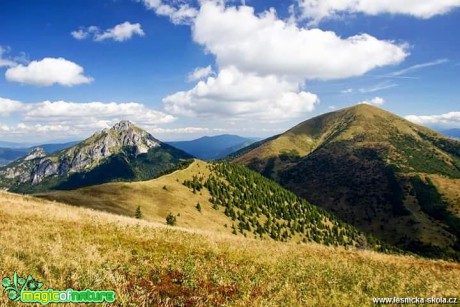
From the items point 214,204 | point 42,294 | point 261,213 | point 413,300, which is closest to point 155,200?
point 214,204

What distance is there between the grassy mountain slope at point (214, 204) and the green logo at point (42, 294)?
184ft

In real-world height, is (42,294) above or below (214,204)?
above

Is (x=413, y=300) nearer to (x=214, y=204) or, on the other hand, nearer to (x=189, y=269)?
(x=189, y=269)

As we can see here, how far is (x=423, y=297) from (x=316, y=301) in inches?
166

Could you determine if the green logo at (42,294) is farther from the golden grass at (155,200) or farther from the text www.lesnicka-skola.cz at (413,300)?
the golden grass at (155,200)

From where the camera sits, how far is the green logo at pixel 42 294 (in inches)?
333

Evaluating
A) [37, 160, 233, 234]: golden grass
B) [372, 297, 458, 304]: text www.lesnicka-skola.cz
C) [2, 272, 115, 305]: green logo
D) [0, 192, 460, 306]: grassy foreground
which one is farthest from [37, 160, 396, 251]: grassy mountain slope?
[2, 272, 115, 305]: green logo

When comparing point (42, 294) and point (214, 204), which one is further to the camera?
point (214, 204)

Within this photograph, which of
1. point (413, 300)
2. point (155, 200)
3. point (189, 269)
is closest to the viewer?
point (413, 300)

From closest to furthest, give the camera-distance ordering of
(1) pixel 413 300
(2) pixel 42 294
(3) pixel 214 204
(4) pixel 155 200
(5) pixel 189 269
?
1. (2) pixel 42 294
2. (1) pixel 413 300
3. (5) pixel 189 269
4. (4) pixel 155 200
5. (3) pixel 214 204

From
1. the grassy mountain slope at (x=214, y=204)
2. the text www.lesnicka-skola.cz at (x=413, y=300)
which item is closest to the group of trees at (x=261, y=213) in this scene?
the grassy mountain slope at (x=214, y=204)

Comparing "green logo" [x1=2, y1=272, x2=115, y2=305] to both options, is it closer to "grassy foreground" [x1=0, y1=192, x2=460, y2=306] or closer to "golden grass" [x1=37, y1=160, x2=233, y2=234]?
"grassy foreground" [x1=0, y1=192, x2=460, y2=306]

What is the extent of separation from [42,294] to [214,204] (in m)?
126

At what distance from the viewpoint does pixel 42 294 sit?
8.66 m
